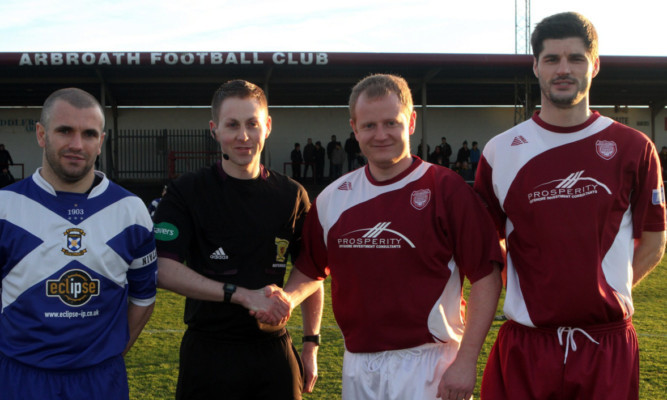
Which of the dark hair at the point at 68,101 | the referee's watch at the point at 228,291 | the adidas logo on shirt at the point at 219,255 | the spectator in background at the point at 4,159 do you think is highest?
the spectator in background at the point at 4,159

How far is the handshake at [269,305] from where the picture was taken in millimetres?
2865

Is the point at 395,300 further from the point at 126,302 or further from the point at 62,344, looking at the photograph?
the point at 62,344

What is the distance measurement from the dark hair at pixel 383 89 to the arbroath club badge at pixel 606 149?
2.70ft

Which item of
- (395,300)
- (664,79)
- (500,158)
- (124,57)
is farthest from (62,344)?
(664,79)

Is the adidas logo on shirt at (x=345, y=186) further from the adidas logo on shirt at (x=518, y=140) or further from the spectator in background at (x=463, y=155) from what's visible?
the spectator in background at (x=463, y=155)

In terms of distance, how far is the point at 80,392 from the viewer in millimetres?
2611

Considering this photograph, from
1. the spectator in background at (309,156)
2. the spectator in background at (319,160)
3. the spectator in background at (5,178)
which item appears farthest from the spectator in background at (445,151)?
the spectator in background at (5,178)

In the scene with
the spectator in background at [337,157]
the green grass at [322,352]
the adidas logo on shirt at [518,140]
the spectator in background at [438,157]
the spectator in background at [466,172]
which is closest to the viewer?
the adidas logo on shirt at [518,140]

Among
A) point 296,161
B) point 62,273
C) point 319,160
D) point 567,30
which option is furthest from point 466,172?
point 62,273

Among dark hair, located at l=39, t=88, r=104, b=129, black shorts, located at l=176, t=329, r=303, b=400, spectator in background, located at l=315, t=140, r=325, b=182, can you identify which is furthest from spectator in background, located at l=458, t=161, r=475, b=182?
dark hair, located at l=39, t=88, r=104, b=129

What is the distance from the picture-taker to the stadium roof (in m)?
17.1

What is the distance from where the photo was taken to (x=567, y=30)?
8.86 ft

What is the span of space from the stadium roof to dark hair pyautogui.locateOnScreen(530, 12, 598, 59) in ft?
48.9

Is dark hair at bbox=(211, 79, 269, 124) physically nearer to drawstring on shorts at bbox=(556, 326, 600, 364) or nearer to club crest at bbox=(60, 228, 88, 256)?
club crest at bbox=(60, 228, 88, 256)
